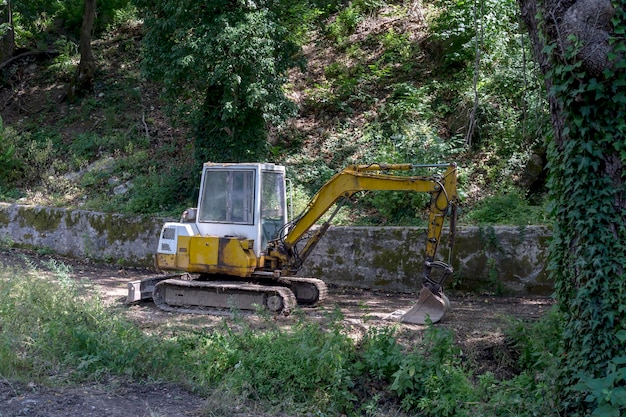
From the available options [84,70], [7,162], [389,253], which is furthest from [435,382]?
[84,70]

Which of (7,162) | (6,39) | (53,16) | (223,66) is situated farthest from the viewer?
(53,16)

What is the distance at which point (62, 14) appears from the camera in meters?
23.4

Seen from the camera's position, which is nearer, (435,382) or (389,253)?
(435,382)

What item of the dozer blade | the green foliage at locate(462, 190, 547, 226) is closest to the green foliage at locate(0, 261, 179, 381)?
the dozer blade

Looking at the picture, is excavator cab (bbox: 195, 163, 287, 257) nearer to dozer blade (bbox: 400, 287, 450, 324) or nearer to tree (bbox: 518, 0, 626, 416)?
dozer blade (bbox: 400, 287, 450, 324)

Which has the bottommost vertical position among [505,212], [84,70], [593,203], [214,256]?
[214,256]

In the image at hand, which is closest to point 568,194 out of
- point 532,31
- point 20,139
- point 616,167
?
point 616,167

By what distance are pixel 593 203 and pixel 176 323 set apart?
610cm

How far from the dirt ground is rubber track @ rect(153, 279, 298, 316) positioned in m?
0.22

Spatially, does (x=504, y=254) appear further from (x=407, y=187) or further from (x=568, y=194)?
(x=568, y=194)

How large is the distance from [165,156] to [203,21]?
4.96m

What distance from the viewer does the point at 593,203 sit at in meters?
5.52

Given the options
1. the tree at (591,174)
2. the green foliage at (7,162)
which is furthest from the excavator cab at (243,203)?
the green foliage at (7,162)

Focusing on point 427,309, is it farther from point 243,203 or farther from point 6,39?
point 6,39
